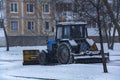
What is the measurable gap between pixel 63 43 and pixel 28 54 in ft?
10.8

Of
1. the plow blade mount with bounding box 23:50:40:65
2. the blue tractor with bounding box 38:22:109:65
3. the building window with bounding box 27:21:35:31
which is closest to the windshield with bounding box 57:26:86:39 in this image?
the blue tractor with bounding box 38:22:109:65

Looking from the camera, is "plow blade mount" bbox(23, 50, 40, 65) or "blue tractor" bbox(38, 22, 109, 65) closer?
"blue tractor" bbox(38, 22, 109, 65)

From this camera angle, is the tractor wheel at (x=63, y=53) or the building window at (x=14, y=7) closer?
the tractor wheel at (x=63, y=53)

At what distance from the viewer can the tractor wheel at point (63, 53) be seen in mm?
28641

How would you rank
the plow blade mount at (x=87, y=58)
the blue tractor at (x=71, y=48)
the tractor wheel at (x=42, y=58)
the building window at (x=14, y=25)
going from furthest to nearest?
the building window at (x=14, y=25) → the tractor wheel at (x=42, y=58) → the blue tractor at (x=71, y=48) → the plow blade mount at (x=87, y=58)

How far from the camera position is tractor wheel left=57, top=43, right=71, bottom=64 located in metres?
28.6

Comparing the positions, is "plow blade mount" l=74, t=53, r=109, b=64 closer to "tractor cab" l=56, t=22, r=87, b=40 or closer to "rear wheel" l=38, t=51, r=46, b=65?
"tractor cab" l=56, t=22, r=87, b=40

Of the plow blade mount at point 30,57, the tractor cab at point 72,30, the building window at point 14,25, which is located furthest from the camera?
the building window at point 14,25

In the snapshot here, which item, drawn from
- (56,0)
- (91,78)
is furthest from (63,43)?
(56,0)

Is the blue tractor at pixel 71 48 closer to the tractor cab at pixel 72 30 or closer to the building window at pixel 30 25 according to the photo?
the tractor cab at pixel 72 30

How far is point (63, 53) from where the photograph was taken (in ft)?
95.5

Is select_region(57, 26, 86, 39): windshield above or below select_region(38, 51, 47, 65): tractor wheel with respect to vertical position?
above

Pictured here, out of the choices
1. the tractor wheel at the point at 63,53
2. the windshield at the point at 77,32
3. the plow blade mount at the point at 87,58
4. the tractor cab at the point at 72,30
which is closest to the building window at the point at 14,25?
the tractor cab at the point at 72,30

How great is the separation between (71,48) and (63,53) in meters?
0.92
